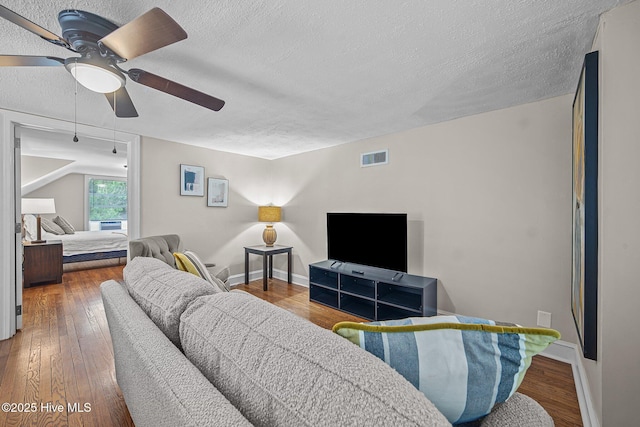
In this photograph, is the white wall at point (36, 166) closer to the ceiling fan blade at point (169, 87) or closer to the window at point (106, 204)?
the window at point (106, 204)

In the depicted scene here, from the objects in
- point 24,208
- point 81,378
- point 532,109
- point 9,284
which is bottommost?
point 81,378

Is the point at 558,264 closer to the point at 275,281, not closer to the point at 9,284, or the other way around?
the point at 275,281

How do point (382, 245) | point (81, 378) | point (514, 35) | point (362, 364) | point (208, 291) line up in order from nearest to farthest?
point (362, 364) < point (208, 291) < point (514, 35) < point (81, 378) < point (382, 245)

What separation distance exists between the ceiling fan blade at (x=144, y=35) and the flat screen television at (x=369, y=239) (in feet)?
8.35

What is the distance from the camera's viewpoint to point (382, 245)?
3.20 meters

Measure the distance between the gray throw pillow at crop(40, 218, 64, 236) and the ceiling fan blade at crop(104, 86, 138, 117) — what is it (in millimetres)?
5716

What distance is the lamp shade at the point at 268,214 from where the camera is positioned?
4.52 meters

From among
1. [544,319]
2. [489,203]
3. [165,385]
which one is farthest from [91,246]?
[544,319]

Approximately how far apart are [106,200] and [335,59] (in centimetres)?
860

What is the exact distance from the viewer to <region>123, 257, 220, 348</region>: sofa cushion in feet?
3.39

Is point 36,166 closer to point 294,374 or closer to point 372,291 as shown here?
point 372,291

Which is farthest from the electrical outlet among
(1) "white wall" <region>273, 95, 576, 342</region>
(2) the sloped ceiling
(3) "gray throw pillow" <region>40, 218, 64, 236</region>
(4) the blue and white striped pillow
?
(3) "gray throw pillow" <region>40, 218, 64, 236</region>

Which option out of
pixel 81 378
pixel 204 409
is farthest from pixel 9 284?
pixel 204 409

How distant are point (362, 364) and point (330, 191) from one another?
3.54 meters
